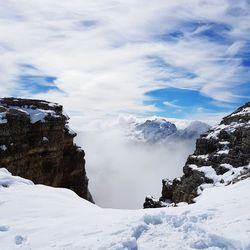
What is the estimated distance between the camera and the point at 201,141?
6191 centimetres

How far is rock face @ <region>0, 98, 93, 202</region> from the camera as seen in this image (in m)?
57.4

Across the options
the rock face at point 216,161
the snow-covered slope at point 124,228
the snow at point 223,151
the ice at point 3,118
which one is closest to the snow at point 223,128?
the rock face at point 216,161

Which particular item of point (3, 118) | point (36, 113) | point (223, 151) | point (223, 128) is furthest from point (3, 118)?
point (223, 128)

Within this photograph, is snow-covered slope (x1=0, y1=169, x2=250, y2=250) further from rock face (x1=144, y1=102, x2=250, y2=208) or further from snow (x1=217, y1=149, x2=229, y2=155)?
snow (x1=217, y1=149, x2=229, y2=155)

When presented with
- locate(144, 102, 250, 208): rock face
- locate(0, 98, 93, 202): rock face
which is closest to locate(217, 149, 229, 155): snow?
locate(144, 102, 250, 208): rock face

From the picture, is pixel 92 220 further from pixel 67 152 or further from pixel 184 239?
pixel 67 152

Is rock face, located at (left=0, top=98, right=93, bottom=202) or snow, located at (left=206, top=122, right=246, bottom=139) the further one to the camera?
snow, located at (left=206, top=122, right=246, bottom=139)

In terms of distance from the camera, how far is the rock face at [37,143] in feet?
188

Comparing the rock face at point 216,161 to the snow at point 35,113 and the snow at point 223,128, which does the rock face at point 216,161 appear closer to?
the snow at point 223,128

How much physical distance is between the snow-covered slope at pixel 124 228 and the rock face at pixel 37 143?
40874 millimetres

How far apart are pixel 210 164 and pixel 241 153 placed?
5.17m

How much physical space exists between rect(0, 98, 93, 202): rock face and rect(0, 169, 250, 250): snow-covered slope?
4087 centimetres

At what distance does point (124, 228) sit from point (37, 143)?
52.3m

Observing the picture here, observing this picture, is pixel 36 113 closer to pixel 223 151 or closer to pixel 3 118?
pixel 3 118
